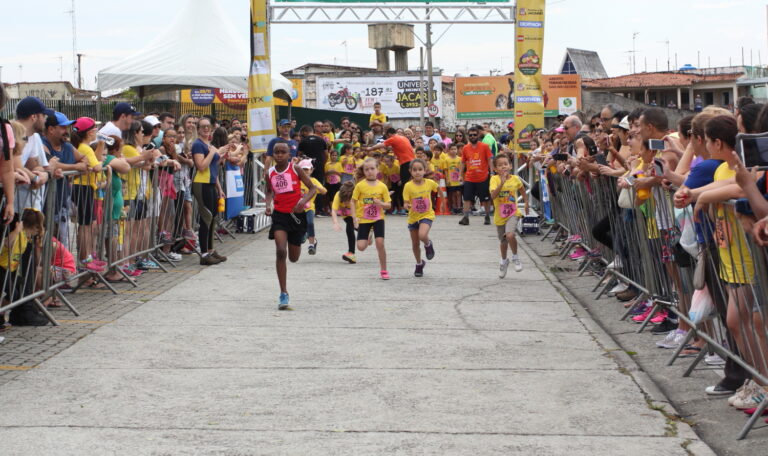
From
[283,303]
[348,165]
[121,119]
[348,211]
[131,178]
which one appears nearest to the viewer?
[283,303]

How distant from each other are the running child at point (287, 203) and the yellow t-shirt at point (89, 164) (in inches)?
70.3

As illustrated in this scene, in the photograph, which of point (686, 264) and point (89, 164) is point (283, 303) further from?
point (686, 264)

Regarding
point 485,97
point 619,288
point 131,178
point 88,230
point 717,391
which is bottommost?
point 717,391

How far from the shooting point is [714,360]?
700 centimetres

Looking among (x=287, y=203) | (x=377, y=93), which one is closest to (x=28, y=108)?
(x=287, y=203)

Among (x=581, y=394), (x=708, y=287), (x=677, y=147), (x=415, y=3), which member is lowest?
(x=581, y=394)

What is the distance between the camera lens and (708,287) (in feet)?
21.0

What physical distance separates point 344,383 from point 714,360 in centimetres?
260

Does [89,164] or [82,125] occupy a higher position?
[82,125]

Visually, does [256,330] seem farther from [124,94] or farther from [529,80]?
[124,94]

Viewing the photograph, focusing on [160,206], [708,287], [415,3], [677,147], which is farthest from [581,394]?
[415,3]

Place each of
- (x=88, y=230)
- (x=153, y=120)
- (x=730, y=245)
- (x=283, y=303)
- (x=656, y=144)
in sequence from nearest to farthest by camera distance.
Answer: (x=730, y=245) → (x=656, y=144) → (x=283, y=303) → (x=88, y=230) → (x=153, y=120)

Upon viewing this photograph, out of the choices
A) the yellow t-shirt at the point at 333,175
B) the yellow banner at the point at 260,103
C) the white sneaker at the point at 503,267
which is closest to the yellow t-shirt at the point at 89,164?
the white sneaker at the point at 503,267

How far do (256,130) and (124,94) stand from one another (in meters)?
45.0
